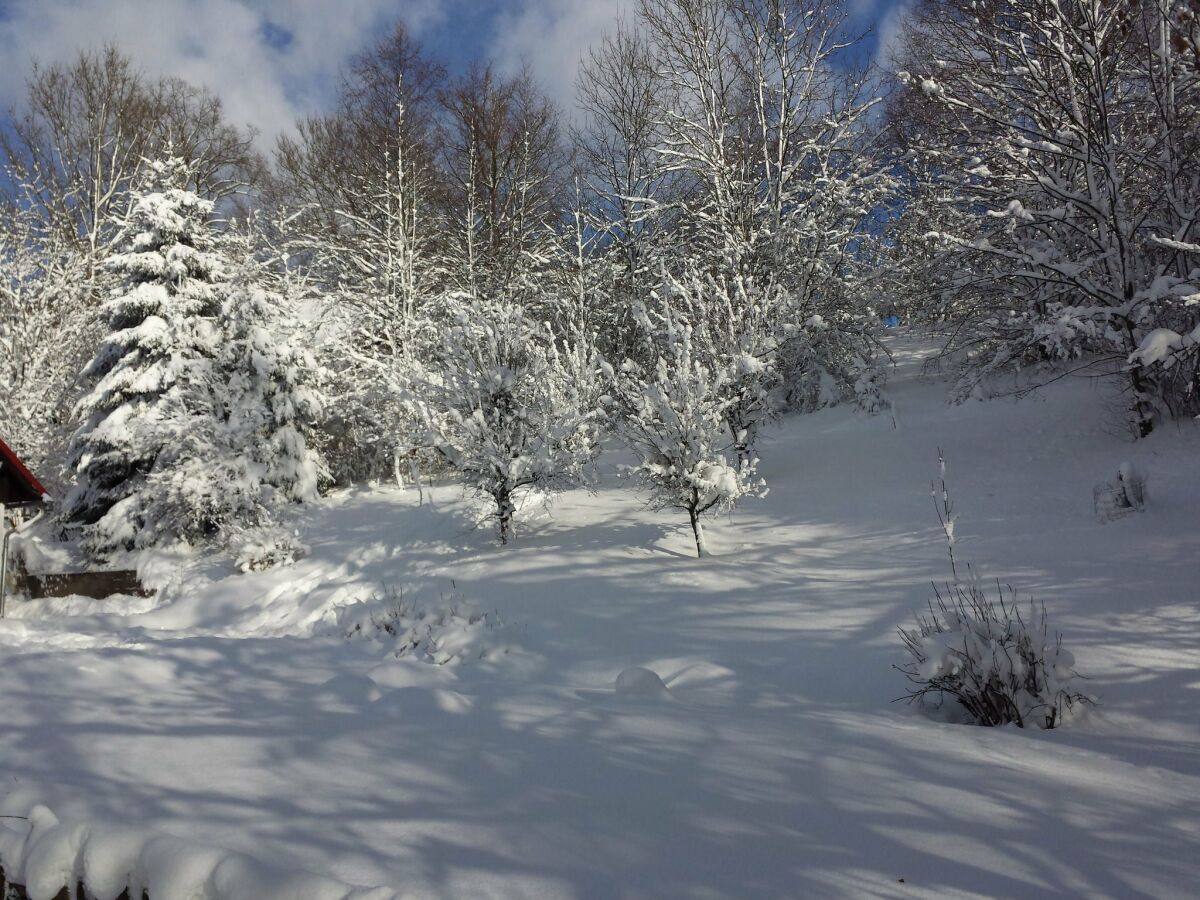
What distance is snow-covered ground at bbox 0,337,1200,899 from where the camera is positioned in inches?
85.5

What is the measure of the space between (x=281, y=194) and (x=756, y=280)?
72.1ft

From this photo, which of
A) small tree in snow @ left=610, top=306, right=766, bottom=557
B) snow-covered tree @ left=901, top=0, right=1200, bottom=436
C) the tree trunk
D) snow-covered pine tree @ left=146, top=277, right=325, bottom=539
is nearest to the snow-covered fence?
small tree in snow @ left=610, top=306, right=766, bottom=557

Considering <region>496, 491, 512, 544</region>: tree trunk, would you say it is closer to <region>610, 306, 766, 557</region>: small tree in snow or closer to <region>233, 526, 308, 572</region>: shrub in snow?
<region>610, 306, 766, 557</region>: small tree in snow

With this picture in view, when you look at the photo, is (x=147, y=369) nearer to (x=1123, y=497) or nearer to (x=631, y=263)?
(x=631, y=263)

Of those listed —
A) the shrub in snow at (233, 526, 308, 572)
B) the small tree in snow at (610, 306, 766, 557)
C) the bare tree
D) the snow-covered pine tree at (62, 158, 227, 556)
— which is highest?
the bare tree

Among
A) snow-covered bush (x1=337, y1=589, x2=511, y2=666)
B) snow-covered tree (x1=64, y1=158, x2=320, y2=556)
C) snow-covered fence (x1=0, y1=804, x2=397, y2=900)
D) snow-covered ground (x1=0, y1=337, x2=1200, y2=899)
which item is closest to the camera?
snow-covered fence (x1=0, y1=804, x2=397, y2=900)

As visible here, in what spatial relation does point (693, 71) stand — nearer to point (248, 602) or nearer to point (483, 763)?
point (248, 602)

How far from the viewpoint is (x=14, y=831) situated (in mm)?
2117

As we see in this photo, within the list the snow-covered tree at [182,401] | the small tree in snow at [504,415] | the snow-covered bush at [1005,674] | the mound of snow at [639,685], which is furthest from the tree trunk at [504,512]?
the snow-covered bush at [1005,674]

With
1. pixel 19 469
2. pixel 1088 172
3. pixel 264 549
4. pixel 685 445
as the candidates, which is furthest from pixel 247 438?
pixel 1088 172

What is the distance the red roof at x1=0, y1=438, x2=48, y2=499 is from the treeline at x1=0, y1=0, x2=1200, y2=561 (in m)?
1.74

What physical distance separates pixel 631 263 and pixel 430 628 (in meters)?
15.1

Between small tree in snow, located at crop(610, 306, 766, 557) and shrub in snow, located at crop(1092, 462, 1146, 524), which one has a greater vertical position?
small tree in snow, located at crop(610, 306, 766, 557)

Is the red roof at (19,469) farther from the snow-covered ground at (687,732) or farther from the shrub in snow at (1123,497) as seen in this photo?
the shrub in snow at (1123,497)
